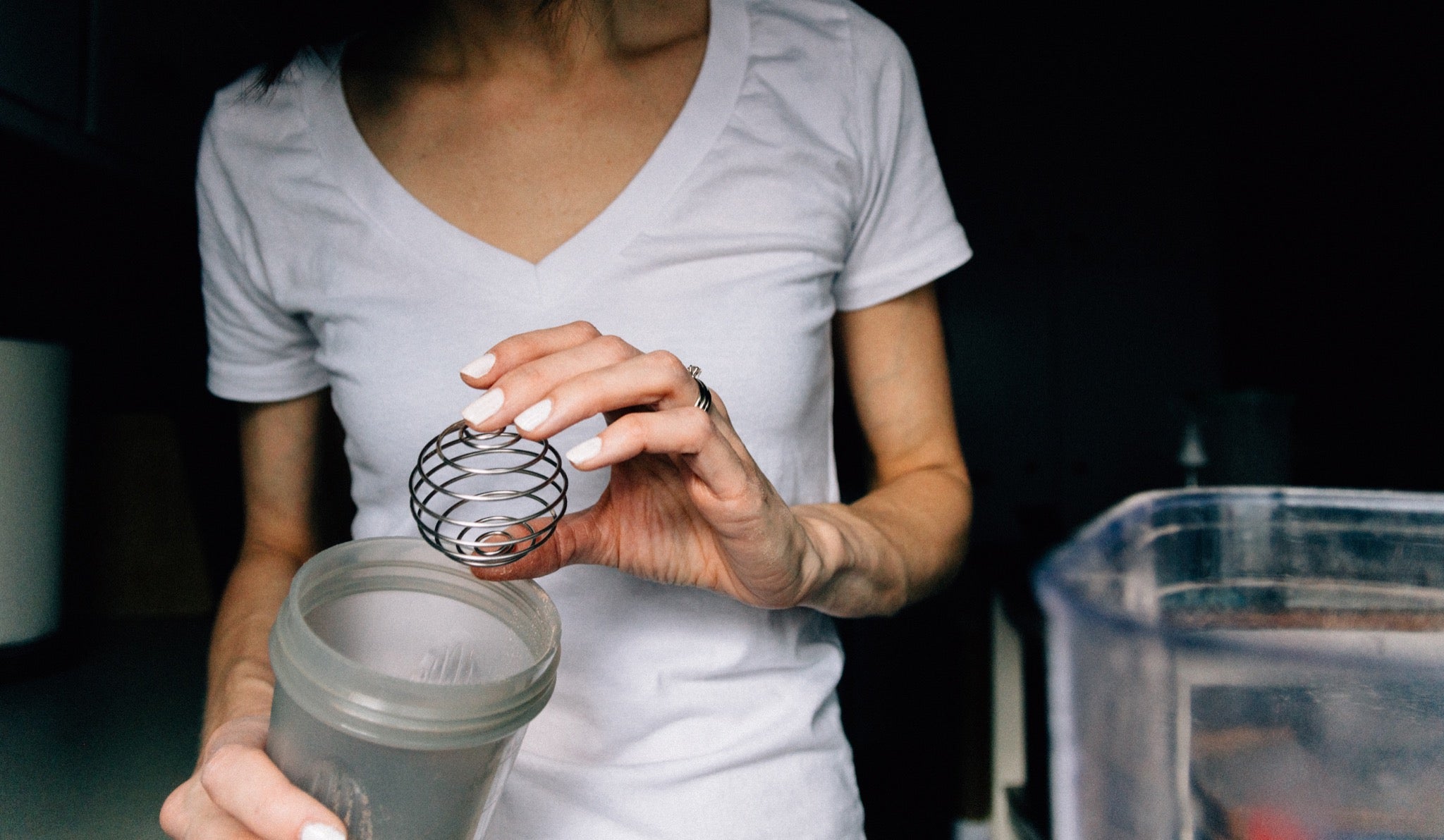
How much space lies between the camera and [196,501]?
4.67 feet

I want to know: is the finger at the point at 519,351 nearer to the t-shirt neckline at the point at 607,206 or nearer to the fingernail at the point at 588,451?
the fingernail at the point at 588,451

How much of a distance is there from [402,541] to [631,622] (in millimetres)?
233

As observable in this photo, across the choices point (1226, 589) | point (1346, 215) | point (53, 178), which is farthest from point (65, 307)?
point (1346, 215)

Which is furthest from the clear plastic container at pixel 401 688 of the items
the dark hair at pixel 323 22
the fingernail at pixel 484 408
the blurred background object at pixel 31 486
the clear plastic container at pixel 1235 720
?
the blurred background object at pixel 31 486

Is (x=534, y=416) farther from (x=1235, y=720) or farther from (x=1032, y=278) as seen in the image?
(x=1032, y=278)

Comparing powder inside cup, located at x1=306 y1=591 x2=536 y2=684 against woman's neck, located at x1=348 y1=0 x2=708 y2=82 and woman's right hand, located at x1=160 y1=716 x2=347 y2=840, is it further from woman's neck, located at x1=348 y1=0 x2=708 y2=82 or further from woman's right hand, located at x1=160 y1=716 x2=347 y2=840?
woman's neck, located at x1=348 y1=0 x2=708 y2=82

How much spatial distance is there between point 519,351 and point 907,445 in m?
0.44

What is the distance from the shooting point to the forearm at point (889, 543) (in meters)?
0.63

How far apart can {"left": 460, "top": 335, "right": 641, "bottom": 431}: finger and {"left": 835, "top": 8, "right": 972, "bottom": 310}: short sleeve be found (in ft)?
1.16

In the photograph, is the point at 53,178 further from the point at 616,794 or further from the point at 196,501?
the point at 616,794

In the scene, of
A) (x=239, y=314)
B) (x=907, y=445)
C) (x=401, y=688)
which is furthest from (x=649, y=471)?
(x=239, y=314)

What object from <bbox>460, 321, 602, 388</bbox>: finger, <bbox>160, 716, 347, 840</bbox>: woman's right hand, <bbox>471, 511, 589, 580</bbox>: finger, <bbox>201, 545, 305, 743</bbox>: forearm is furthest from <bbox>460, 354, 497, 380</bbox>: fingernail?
<bbox>201, 545, 305, 743</bbox>: forearm

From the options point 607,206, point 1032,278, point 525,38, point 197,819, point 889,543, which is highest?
point 1032,278

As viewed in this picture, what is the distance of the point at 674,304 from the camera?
72cm
